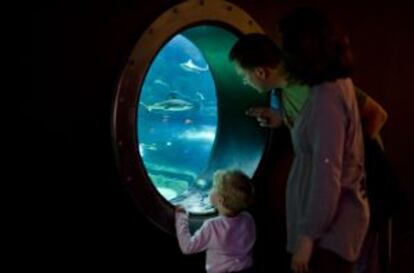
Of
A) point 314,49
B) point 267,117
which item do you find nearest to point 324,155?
point 314,49

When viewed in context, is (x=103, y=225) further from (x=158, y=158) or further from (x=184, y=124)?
(x=184, y=124)

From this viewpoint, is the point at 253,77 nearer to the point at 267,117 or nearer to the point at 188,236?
the point at 267,117

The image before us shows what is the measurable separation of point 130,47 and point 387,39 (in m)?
1.82

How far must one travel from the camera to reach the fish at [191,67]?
2.88m

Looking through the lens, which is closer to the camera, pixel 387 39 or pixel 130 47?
pixel 130 47

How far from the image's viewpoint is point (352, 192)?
2162mm

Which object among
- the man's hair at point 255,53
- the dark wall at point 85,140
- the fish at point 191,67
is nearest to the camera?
the dark wall at point 85,140

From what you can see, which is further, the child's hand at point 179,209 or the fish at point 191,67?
the fish at point 191,67

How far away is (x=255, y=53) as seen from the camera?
2.39 metres

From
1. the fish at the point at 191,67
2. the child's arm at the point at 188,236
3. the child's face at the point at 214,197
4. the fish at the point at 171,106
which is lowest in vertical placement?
the child's arm at the point at 188,236

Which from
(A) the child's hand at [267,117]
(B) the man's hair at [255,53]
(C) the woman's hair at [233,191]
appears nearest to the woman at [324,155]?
(B) the man's hair at [255,53]

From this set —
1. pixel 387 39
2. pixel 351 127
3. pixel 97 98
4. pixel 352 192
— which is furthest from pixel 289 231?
pixel 387 39

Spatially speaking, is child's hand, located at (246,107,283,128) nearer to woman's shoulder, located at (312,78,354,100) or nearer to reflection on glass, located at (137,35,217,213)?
reflection on glass, located at (137,35,217,213)

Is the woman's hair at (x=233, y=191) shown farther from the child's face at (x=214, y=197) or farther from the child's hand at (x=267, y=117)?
the child's hand at (x=267, y=117)
